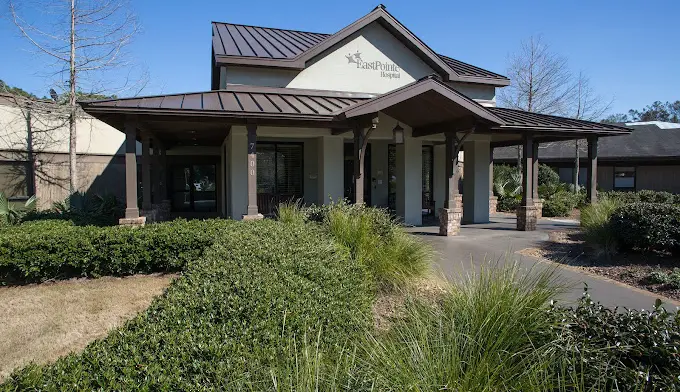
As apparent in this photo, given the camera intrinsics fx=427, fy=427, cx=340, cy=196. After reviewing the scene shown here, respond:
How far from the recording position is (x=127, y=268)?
324 inches

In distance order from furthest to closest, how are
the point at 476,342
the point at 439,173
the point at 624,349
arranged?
the point at 439,173
the point at 476,342
the point at 624,349

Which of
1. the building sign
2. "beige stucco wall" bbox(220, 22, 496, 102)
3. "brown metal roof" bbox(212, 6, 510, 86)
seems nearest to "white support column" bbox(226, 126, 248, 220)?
"beige stucco wall" bbox(220, 22, 496, 102)

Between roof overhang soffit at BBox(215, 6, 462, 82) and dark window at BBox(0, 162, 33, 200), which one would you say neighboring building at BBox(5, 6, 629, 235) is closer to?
roof overhang soffit at BBox(215, 6, 462, 82)

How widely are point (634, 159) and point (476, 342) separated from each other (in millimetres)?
26995

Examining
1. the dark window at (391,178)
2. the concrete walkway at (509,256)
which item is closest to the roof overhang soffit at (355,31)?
the dark window at (391,178)

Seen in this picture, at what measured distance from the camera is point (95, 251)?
314 inches

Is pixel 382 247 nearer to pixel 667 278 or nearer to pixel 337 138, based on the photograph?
pixel 667 278

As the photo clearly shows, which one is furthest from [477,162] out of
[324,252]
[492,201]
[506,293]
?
[506,293]

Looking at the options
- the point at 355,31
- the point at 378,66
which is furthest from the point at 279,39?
the point at 378,66

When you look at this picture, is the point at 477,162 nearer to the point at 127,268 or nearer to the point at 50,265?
the point at 127,268

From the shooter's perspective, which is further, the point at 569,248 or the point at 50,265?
the point at 569,248

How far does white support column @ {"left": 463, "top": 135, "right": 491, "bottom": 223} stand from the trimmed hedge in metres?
10.1

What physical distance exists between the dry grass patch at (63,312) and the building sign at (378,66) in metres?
9.78

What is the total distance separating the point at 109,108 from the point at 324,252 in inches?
270
